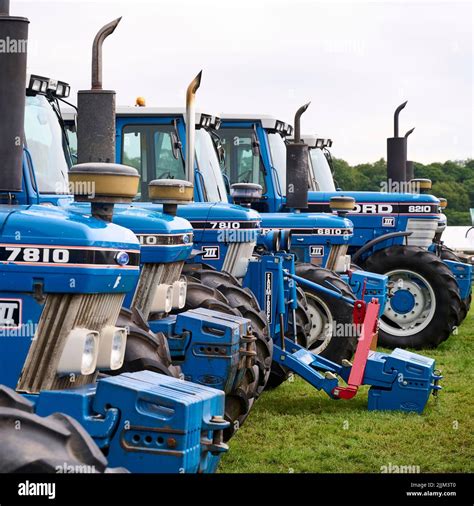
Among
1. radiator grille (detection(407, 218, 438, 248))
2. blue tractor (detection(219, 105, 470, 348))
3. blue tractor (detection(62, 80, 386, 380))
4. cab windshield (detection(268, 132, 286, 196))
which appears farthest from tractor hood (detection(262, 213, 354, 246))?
radiator grille (detection(407, 218, 438, 248))

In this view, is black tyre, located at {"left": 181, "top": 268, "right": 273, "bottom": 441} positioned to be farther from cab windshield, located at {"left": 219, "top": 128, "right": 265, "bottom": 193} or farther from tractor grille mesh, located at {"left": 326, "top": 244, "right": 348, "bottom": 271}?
cab windshield, located at {"left": 219, "top": 128, "right": 265, "bottom": 193}

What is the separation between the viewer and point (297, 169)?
12.0m

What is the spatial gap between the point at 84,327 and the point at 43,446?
1308mm

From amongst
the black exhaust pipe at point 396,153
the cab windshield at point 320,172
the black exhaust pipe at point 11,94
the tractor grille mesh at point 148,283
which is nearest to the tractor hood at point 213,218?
the tractor grille mesh at point 148,283

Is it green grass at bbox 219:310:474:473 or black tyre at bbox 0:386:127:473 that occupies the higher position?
black tyre at bbox 0:386:127:473

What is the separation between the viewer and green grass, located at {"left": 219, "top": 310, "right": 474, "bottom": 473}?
7242mm

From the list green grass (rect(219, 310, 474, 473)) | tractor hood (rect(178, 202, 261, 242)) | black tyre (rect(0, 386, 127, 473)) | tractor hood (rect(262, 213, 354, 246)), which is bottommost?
green grass (rect(219, 310, 474, 473))

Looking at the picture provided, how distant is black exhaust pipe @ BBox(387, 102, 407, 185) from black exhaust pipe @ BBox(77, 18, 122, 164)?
9.53 m

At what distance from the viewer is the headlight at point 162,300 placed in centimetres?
761

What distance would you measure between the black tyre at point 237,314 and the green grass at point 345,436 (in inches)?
11.6
